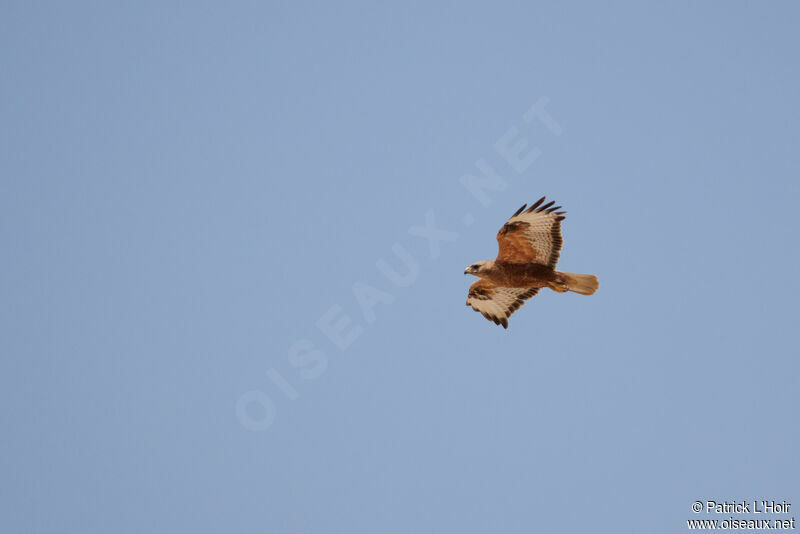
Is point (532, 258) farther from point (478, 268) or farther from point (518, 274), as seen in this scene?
point (478, 268)

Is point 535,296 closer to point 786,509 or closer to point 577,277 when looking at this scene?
point 577,277

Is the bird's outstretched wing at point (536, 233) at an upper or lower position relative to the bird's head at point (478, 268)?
upper

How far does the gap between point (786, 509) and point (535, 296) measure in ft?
19.2

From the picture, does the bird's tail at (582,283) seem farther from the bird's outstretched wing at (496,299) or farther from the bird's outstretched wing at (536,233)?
the bird's outstretched wing at (496,299)

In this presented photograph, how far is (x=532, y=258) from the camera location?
19.1 metres

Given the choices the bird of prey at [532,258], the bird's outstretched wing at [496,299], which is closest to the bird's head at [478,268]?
the bird of prey at [532,258]

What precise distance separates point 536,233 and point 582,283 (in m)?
1.13

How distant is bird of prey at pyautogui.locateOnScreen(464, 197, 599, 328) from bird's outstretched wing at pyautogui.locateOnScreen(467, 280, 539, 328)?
35 centimetres

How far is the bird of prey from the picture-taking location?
61.8ft

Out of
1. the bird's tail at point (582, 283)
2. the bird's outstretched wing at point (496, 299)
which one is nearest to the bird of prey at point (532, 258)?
the bird's tail at point (582, 283)

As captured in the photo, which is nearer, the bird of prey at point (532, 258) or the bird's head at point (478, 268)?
the bird of prey at point (532, 258)

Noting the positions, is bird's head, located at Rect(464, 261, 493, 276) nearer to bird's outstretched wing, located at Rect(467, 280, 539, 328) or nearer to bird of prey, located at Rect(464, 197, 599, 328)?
bird of prey, located at Rect(464, 197, 599, 328)

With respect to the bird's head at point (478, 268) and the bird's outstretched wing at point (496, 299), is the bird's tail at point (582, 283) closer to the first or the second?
the bird's outstretched wing at point (496, 299)

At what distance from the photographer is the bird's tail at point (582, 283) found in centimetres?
1888
